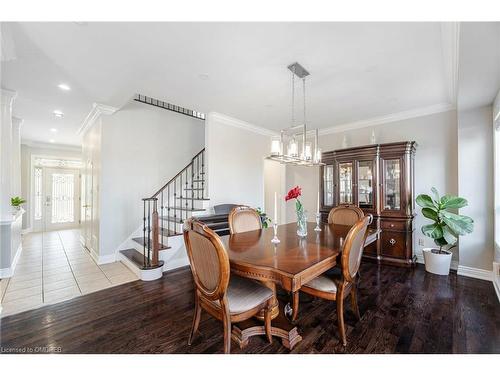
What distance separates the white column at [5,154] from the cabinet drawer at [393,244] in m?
5.71

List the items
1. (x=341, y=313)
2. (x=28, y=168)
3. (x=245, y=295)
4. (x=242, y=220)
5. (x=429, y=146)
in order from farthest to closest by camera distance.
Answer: (x=28, y=168) < (x=429, y=146) < (x=242, y=220) < (x=341, y=313) < (x=245, y=295)

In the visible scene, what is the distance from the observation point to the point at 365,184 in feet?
13.3

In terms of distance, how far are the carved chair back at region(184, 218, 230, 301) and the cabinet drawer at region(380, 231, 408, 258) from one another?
11.0 feet

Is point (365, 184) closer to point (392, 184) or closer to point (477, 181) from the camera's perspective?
point (392, 184)

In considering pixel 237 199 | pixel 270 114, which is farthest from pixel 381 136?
pixel 237 199

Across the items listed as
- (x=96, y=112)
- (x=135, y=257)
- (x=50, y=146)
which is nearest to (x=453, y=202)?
(x=135, y=257)

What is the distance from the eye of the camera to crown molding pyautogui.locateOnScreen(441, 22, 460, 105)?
1760 mm

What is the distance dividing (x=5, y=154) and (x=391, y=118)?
20.1 ft

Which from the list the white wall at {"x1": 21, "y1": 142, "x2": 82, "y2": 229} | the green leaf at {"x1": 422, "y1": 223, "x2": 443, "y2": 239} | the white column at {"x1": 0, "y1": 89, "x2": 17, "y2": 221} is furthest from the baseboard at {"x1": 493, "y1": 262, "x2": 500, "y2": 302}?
the white wall at {"x1": 21, "y1": 142, "x2": 82, "y2": 229}

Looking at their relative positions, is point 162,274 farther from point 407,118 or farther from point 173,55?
point 407,118

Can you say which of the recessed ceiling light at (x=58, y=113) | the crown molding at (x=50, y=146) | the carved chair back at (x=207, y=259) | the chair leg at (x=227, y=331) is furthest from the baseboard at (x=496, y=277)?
the crown molding at (x=50, y=146)

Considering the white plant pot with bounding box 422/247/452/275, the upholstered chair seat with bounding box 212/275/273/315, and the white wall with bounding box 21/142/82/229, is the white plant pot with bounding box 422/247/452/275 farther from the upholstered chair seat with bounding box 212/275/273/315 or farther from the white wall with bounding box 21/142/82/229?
the white wall with bounding box 21/142/82/229

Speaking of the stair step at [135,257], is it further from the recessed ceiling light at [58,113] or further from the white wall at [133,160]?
the recessed ceiling light at [58,113]
